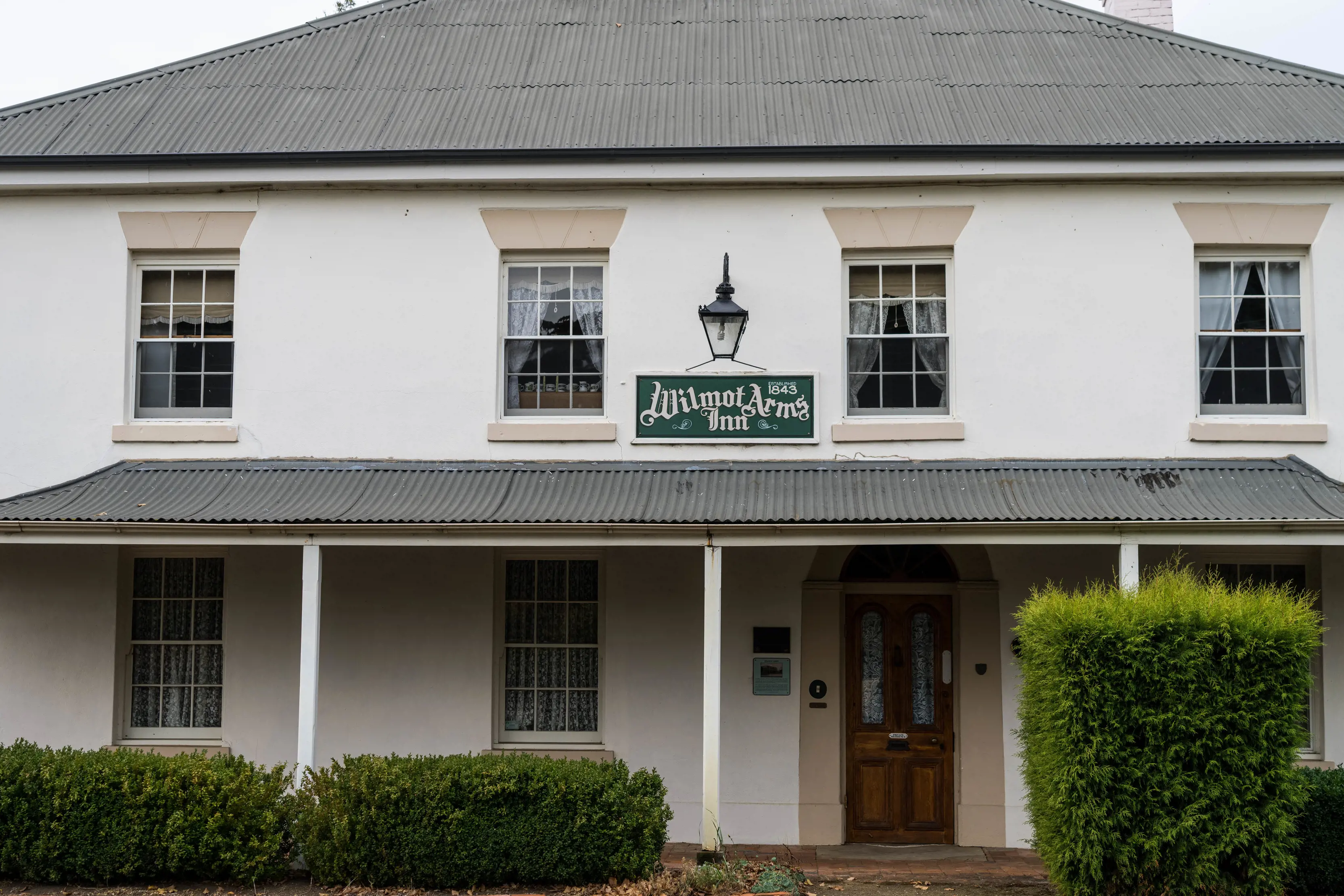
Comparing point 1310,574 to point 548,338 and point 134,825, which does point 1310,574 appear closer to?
point 548,338

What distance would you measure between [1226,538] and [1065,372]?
2.00 metres

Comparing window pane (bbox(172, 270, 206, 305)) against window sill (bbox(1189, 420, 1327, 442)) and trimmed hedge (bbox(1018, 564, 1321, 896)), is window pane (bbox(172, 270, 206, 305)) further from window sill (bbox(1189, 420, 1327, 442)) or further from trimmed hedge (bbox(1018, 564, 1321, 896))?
window sill (bbox(1189, 420, 1327, 442))

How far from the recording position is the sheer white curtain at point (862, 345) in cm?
1033

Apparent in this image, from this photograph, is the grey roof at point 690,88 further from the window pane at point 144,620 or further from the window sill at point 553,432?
the window pane at point 144,620

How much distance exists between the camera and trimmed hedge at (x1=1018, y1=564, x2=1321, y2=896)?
7.25 m

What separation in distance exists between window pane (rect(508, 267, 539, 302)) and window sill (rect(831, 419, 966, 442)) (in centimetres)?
293

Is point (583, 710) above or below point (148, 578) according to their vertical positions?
below

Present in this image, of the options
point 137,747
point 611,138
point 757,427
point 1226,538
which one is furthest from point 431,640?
point 1226,538

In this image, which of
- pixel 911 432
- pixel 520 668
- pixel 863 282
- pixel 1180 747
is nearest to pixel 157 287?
pixel 520 668

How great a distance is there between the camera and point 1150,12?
41.1ft

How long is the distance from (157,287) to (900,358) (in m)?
6.55

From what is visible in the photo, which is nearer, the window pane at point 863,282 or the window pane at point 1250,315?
the window pane at point 1250,315

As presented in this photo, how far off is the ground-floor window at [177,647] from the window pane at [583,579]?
3.07 metres

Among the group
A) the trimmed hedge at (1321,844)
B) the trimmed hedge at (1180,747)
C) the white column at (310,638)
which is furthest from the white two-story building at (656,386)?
the trimmed hedge at (1180,747)
